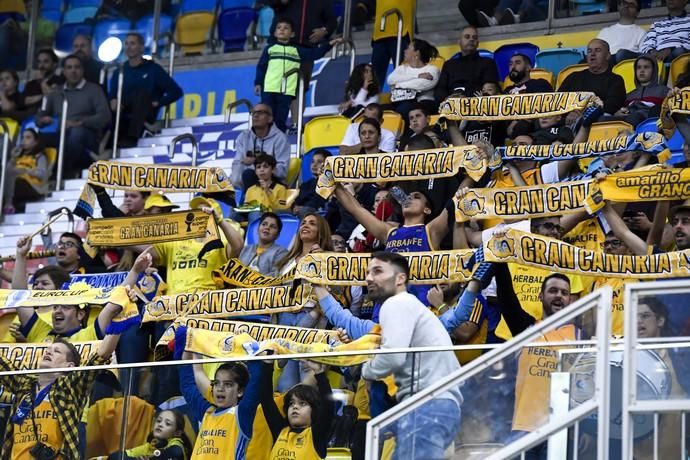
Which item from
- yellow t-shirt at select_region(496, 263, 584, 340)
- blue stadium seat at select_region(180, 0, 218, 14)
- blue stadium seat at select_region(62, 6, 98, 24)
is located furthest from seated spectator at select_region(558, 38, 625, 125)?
blue stadium seat at select_region(62, 6, 98, 24)

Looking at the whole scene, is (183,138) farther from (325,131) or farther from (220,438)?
(220,438)

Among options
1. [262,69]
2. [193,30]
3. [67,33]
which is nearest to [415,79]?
[262,69]

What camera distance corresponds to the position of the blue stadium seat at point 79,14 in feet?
65.6

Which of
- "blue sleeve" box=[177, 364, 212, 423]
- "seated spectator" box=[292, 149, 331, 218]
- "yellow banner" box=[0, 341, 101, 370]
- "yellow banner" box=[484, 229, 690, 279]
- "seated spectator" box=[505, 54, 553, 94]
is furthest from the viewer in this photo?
"seated spectator" box=[505, 54, 553, 94]

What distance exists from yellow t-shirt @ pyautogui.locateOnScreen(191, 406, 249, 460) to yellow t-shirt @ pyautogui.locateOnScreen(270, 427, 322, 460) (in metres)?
0.22

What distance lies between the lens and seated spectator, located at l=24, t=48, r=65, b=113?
18.2 meters

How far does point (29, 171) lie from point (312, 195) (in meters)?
3.97

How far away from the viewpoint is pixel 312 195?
14.5 meters

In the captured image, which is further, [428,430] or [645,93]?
[645,93]

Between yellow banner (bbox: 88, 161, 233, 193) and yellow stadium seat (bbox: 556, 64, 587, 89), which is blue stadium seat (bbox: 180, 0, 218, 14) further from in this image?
yellow banner (bbox: 88, 161, 233, 193)

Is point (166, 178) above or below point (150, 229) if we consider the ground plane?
above

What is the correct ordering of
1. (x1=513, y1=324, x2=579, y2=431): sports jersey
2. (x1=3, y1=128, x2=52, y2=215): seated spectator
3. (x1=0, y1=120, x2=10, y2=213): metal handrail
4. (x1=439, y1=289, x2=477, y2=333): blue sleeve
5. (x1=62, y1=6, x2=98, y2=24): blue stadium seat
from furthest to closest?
(x1=62, y1=6, x2=98, y2=24): blue stadium seat < (x1=3, y1=128, x2=52, y2=215): seated spectator < (x1=0, y1=120, x2=10, y2=213): metal handrail < (x1=439, y1=289, x2=477, y2=333): blue sleeve < (x1=513, y1=324, x2=579, y2=431): sports jersey

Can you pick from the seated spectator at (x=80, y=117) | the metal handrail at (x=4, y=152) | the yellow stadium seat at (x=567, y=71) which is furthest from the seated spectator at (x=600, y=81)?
the metal handrail at (x=4, y=152)

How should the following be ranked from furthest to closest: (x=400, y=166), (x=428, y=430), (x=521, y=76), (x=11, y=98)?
1. (x=11, y=98)
2. (x=521, y=76)
3. (x=400, y=166)
4. (x=428, y=430)
